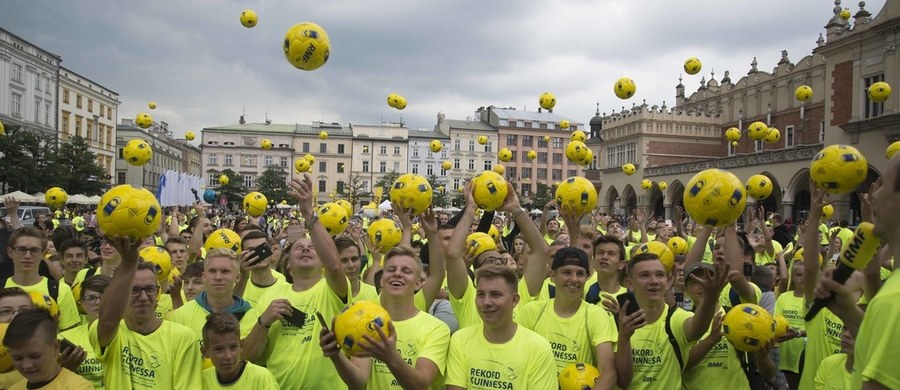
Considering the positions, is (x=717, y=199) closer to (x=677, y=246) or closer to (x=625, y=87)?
(x=677, y=246)

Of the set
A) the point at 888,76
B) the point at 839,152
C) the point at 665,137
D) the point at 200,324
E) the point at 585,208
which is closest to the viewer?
the point at 200,324

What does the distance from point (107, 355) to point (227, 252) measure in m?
1.18

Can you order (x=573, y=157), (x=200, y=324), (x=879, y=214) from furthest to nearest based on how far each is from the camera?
(x=573, y=157), (x=200, y=324), (x=879, y=214)

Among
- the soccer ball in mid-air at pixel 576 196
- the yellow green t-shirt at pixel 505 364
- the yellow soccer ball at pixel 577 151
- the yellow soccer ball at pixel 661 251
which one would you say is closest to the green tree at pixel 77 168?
the yellow soccer ball at pixel 577 151

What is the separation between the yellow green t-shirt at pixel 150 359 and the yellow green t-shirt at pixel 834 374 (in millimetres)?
4143

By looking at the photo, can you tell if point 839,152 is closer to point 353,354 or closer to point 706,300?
point 706,300

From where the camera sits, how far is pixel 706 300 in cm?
404

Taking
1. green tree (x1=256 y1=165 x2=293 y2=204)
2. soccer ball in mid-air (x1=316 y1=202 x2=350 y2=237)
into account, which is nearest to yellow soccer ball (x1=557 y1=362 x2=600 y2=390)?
soccer ball in mid-air (x1=316 y1=202 x2=350 y2=237)

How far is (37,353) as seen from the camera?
3451 millimetres

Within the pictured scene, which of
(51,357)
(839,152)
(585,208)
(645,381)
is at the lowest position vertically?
(645,381)

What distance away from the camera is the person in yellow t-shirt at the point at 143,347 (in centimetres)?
390

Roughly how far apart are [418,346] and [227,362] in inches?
47.9

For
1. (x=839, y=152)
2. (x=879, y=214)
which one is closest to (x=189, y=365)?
(x=879, y=214)

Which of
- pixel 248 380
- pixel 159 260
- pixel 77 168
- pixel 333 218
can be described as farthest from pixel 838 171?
pixel 77 168
